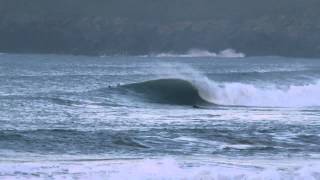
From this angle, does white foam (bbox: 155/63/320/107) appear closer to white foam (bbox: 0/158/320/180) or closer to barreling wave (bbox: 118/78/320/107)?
barreling wave (bbox: 118/78/320/107)

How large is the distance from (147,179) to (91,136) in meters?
7.48

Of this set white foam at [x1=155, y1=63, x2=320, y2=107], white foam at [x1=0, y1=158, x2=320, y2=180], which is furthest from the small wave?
white foam at [x1=0, y1=158, x2=320, y2=180]

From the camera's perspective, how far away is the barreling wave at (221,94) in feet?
146

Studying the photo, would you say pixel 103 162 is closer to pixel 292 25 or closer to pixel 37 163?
pixel 37 163

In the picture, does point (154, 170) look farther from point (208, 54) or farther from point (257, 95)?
point (208, 54)

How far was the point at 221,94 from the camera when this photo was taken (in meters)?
46.2

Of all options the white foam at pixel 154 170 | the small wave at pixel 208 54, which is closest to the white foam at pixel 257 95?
the white foam at pixel 154 170

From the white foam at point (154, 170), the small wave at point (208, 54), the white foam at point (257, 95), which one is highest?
the small wave at point (208, 54)

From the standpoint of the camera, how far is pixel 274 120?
105 feet

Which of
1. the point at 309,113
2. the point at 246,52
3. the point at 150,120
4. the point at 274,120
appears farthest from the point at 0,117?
the point at 246,52

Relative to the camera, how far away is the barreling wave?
146ft

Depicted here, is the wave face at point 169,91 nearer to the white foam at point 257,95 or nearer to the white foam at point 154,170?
the white foam at point 257,95

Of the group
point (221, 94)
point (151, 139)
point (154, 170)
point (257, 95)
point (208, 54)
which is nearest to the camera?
point (154, 170)

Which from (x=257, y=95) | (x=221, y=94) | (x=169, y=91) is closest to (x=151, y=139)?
(x=221, y=94)
